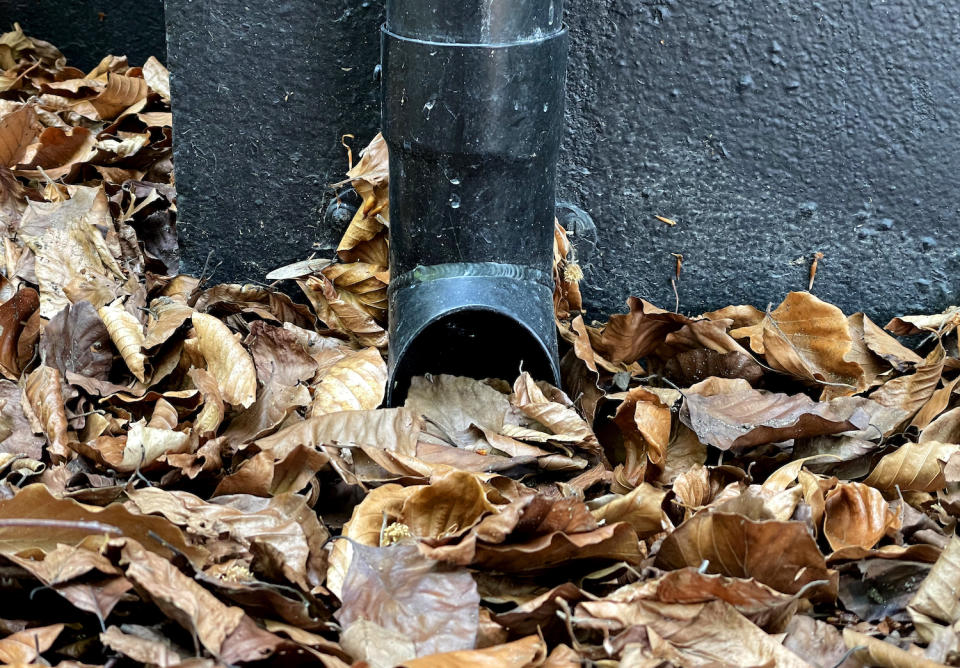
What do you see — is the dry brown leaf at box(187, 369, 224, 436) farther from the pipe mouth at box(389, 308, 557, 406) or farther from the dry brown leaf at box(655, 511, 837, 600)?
the dry brown leaf at box(655, 511, 837, 600)

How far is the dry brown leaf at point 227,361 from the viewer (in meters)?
1.52

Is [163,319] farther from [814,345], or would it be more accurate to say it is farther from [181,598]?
[814,345]

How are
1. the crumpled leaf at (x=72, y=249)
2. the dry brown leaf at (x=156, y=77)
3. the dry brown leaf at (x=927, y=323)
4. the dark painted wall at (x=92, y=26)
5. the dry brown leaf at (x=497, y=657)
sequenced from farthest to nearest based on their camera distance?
the dark painted wall at (x=92, y=26)
the dry brown leaf at (x=156, y=77)
the dry brown leaf at (x=927, y=323)
the crumpled leaf at (x=72, y=249)
the dry brown leaf at (x=497, y=657)

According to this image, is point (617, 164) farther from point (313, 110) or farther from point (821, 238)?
point (313, 110)

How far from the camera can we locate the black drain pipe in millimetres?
1502

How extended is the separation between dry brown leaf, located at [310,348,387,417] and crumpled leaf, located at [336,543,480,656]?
16.1 inches

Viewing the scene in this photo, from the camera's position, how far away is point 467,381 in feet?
5.30

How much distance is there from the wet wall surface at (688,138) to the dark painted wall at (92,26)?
1.12m

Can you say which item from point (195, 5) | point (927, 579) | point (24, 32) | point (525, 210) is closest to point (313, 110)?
point (195, 5)

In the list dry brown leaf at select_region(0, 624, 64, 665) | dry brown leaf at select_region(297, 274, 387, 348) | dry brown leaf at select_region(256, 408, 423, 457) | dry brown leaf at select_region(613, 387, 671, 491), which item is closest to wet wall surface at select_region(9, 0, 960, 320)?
dry brown leaf at select_region(297, 274, 387, 348)

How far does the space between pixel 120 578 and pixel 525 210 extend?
85 cm

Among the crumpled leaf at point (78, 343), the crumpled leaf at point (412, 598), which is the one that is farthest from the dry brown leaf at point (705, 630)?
the crumpled leaf at point (78, 343)

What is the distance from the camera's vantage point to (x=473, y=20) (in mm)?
1480

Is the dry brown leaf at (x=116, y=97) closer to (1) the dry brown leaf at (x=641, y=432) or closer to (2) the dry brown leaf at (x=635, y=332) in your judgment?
(2) the dry brown leaf at (x=635, y=332)
